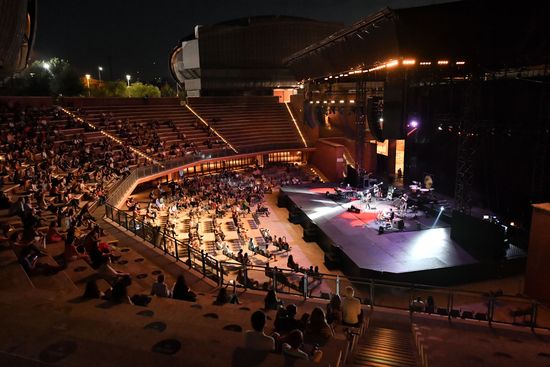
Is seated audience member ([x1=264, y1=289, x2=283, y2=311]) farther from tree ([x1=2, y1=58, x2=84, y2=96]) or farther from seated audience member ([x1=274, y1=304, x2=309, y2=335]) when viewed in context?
tree ([x1=2, y1=58, x2=84, y2=96])

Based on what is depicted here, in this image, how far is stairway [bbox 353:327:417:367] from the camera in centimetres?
578

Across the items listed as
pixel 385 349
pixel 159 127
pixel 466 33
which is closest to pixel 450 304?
pixel 385 349

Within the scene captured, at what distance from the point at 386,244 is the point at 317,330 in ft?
39.0

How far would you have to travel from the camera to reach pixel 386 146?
3109 cm

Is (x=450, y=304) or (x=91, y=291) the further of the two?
(x=450, y=304)

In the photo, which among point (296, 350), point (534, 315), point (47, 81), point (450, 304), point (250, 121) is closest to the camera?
point (296, 350)

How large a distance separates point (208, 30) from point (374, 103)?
35.3 meters

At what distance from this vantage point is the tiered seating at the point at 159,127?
28.1 m

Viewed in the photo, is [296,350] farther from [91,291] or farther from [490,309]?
[490,309]

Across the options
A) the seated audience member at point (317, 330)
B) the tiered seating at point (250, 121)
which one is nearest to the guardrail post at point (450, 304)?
the seated audience member at point (317, 330)

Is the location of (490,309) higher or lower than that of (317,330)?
lower

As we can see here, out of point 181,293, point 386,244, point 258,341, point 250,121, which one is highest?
point 250,121

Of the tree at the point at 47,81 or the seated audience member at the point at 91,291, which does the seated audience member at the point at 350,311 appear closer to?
Result: the seated audience member at the point at 91,291

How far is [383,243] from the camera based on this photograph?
56.2ft
